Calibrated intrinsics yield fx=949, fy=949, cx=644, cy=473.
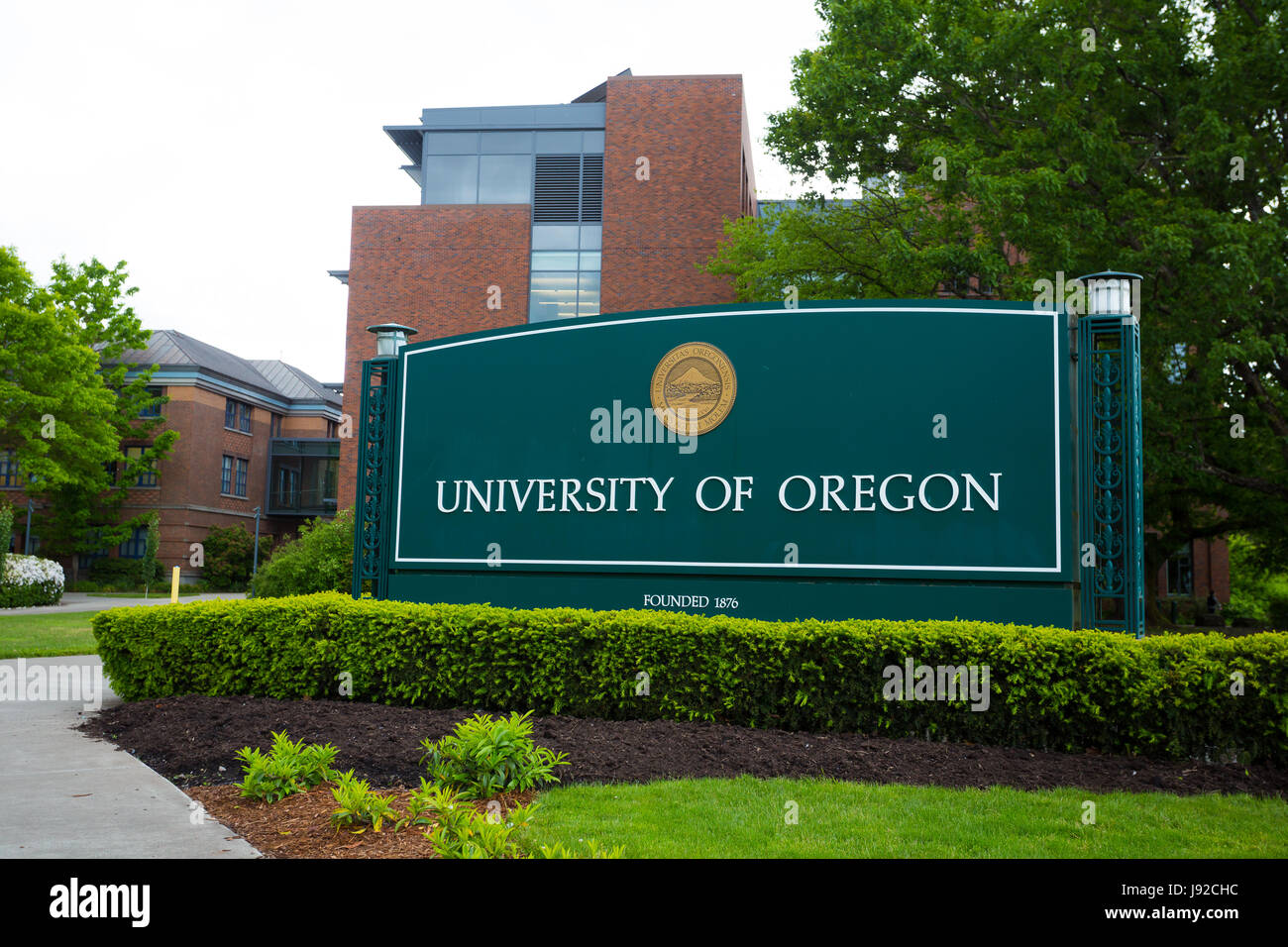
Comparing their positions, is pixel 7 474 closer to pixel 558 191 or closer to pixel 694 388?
pixel 558 191

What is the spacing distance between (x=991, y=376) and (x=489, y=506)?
4883 millimetres

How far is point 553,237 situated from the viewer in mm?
34688

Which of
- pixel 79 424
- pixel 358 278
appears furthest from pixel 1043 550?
pixel 79 424

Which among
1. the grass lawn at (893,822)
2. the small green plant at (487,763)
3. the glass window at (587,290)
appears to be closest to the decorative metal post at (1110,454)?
the grass lawn at (893,822)

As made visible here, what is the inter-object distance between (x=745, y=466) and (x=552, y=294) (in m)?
27.0

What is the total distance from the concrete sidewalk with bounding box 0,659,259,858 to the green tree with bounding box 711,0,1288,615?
14055 mm

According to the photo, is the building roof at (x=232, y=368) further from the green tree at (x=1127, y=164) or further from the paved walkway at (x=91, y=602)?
the green tree at (x=1127, y=164)

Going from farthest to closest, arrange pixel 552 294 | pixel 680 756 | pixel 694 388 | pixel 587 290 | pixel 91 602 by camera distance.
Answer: pixel 552 294 < pixel 587 290 < pixel 91 602 < pixel 694 388 < pixel 680 756

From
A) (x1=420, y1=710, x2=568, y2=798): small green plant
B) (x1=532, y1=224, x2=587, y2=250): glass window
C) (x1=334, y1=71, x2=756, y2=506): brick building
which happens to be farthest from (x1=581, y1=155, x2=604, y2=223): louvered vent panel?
(x1=420, y1=710, x2=568, y2=798): small green plant

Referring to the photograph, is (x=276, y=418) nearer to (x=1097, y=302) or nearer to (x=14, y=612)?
(x=14, y=612)

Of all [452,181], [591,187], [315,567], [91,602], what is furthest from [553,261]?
[315,567]

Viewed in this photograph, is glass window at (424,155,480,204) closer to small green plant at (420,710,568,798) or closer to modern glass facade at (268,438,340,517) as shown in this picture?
modern glass facade at (268,438,340,517)

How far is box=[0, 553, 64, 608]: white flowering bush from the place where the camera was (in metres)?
27.2

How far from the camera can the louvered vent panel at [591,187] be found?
34.5 meters
